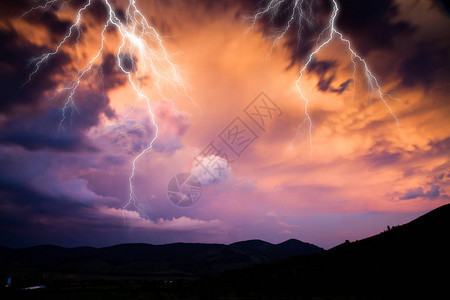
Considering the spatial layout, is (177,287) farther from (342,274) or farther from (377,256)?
(377,256)

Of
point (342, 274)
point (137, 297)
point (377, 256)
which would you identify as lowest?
point (137, 297)

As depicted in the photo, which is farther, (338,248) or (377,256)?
(338,248)

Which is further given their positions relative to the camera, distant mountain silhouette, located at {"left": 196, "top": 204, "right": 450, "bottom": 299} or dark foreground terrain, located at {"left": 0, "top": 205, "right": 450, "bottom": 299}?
distant mountain silhouette, located at {"left": 196, "top": 204, "right": 450, "bottom": 299}

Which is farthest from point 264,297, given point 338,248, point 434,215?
point 434,215

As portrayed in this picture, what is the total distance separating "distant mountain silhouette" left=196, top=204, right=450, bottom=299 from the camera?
1836 cm

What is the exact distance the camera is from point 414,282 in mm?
18375

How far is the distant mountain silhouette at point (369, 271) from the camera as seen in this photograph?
1836 cm

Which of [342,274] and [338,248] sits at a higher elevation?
[338,248]

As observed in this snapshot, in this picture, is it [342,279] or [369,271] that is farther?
[369,271]

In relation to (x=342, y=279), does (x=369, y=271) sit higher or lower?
higher

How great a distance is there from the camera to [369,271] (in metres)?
21.8

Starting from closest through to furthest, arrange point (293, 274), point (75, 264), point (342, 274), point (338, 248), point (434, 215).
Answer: point (342, 274), point (293, 274), point (434, 215), point (338, 248), point (75, 264)

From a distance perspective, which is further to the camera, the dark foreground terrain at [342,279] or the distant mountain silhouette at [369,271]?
the distant mountain silhouette at [369,271]

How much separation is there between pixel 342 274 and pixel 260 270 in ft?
29.3
